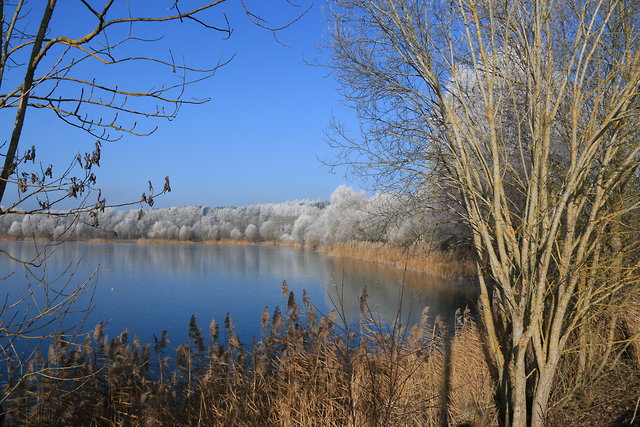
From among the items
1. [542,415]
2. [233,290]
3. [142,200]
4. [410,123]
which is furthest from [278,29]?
[233,290]

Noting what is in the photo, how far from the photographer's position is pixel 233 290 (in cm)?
1501

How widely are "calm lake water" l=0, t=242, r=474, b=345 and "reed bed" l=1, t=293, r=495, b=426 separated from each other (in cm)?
149

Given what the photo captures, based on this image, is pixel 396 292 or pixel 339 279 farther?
pixel 339 279

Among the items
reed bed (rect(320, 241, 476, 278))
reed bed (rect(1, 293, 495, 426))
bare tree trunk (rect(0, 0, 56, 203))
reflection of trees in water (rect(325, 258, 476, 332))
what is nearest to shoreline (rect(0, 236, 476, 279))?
reed bed (rect(320, 241, 476, 278))

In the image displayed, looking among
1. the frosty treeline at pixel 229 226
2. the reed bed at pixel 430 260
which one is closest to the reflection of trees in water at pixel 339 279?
the reed bed at pixel 430 260

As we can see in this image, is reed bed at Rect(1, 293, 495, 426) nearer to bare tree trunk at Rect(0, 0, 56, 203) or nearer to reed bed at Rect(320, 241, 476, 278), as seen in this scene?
bare tree trunk at Rect(0, 0, 56, 203)

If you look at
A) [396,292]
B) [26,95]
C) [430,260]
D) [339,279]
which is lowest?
[396,292]

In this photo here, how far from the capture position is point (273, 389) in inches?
194

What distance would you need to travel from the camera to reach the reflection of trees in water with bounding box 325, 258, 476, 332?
11516 millimetres

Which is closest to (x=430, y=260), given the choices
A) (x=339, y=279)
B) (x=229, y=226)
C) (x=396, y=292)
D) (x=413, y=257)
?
(x=413, y=257)

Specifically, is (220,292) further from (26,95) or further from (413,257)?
(26,95)

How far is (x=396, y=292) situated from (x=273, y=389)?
10272mm

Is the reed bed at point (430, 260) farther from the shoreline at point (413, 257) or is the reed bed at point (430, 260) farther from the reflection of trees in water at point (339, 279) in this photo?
the reflection of trees in water at point (339, 279)

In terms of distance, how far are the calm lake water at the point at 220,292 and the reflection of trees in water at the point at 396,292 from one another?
2 cm
